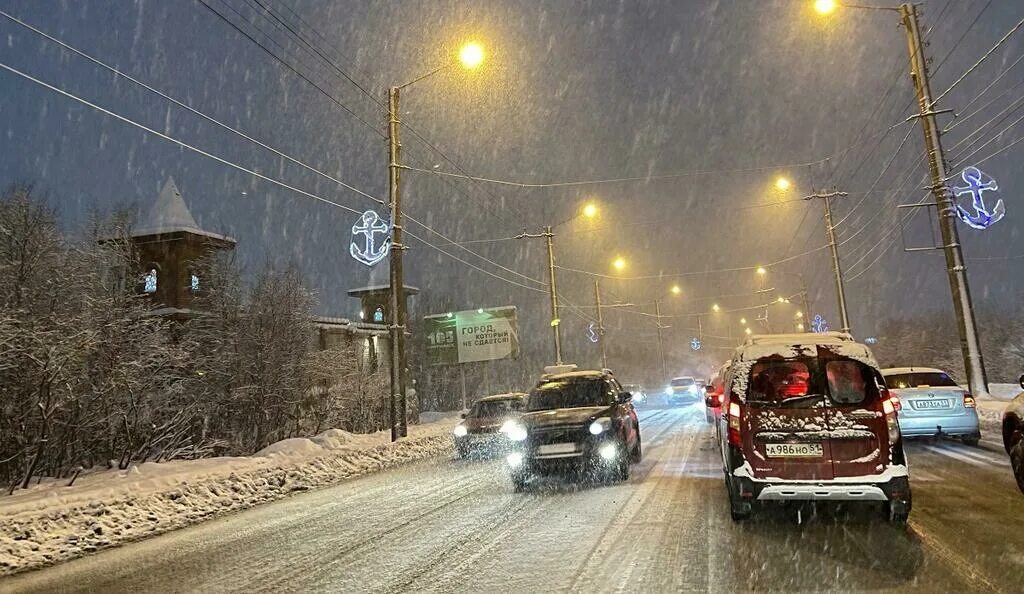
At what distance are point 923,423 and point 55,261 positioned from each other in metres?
25.5

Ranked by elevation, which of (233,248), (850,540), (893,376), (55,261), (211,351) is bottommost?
(850,540)

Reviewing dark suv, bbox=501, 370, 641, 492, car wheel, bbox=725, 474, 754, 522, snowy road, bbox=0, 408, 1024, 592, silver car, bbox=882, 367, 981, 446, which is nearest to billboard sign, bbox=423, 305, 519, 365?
silver car, bbox=882, 367, 981, 446

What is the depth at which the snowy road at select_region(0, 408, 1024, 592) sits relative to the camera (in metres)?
5.12

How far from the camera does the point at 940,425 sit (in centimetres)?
1244

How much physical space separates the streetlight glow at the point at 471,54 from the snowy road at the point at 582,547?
1058 centimetres

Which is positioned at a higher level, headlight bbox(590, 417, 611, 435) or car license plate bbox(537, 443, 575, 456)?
headlight bbox(590, 417, 611, 435)

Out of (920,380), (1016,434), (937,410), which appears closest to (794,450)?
(1016,434)

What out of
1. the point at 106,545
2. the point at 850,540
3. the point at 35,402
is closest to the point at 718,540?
the point at 850,540

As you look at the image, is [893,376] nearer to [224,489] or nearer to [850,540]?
[850,540]

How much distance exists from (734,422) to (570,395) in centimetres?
526

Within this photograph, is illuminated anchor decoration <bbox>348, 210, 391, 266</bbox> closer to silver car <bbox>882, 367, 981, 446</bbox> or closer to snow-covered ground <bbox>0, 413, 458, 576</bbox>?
snow-covered ground <bbox>0, 413, 458, 576</bbox>

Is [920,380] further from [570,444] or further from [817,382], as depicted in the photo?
[817,382]

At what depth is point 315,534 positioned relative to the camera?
24.9 ft

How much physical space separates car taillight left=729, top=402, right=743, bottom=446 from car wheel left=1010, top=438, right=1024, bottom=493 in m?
3.79
